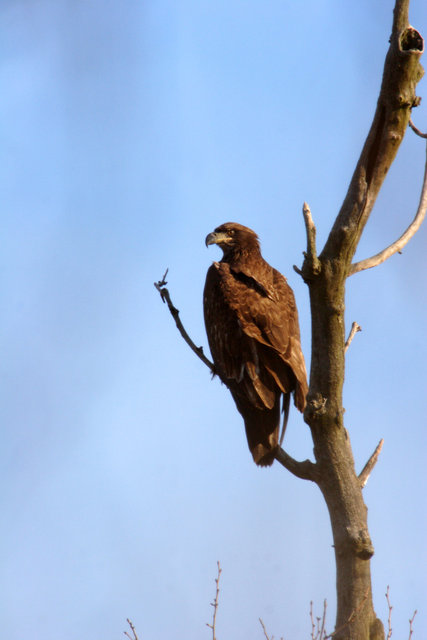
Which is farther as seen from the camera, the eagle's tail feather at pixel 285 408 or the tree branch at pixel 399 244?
the eagle's tail feather at pixel 285 408

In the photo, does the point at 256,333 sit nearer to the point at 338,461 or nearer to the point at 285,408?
the point at 285,408

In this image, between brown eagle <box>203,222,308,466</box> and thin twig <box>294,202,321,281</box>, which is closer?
thin twig <box>294,202,321,281</box>

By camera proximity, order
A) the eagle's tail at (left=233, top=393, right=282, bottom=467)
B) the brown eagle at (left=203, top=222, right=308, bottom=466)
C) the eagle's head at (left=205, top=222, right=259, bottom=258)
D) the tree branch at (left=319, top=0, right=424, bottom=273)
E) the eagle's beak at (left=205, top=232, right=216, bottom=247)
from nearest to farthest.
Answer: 1. the tree branch at (left=319, top=0, right=424, bottom=273)
2. the eagle's tail at (left=233, top=393, right=282, bottom=467)
3. the brown eagle at (left=203, top=222, right=308, bottom=466)
4. the eagle's head at (left=205, top=222, right=259, bottom=258)
5. the eagle's beak at (left=205, top=232, right=216, bottom=247)

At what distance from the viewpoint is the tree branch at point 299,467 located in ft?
12.7

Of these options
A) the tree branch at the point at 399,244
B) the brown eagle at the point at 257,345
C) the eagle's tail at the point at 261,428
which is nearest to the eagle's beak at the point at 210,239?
the brown eagle at the point at 257,345

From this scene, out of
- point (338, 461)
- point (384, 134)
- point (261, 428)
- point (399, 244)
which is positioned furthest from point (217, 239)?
point (338, 461)

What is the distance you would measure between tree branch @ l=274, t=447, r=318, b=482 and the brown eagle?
17.2 inches

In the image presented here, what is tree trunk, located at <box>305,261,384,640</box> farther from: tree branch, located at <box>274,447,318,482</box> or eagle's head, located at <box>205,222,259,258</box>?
eagle's head, located at <box>205,222,259,258</box>

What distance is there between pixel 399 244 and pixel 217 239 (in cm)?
284

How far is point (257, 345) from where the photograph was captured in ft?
17.3

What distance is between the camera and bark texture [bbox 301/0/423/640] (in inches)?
143

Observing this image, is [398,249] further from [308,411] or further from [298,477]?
[298,477]

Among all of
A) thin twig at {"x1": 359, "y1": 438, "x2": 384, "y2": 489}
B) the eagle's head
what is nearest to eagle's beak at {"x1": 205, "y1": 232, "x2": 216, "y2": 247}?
the eagle's head

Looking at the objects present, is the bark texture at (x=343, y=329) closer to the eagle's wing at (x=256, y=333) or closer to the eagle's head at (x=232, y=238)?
the eagle's wing at (x=256, y=333)
